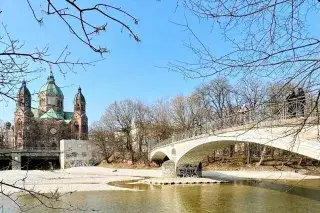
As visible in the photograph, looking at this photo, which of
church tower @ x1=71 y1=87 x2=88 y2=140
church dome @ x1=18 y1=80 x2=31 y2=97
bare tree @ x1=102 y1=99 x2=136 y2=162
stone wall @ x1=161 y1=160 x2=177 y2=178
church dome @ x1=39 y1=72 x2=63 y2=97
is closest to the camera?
church dome @ x1=18 y1=80 x2=31 y2=97

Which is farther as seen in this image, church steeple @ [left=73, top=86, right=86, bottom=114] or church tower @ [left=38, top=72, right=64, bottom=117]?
church steeple @ [left=73, top=86, right=86, bottom=114]

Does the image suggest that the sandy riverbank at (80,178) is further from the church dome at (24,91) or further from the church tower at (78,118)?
the church tower at (78,118)

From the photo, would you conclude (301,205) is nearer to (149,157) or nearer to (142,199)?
(142,199)

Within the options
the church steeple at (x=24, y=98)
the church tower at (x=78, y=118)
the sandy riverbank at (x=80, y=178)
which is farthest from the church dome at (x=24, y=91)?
the church tower at (x=78, y=118)

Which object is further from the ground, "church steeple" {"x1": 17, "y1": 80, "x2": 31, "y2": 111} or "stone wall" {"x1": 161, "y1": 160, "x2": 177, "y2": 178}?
"church steeple" {"x1": 17, "y1": 80, "x2": 31, "y2": 111}

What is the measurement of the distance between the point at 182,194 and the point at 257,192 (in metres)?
4.52

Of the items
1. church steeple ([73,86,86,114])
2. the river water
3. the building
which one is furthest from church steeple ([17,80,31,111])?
church steeple ([73,86,86,114])

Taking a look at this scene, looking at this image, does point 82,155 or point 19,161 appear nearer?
point 19,161

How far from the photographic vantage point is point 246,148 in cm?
5044

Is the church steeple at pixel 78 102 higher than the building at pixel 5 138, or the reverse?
the church steeple at pixel 78 102

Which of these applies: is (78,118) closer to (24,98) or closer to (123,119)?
(123,119)

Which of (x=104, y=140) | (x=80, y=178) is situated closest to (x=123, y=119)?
(x=104, y=140)

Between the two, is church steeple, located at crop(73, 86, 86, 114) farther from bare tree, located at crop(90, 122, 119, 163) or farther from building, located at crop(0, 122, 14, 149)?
building, located at crop(0, 122, 14, 149)

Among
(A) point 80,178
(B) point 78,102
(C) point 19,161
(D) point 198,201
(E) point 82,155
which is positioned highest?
(B) point 78,102
